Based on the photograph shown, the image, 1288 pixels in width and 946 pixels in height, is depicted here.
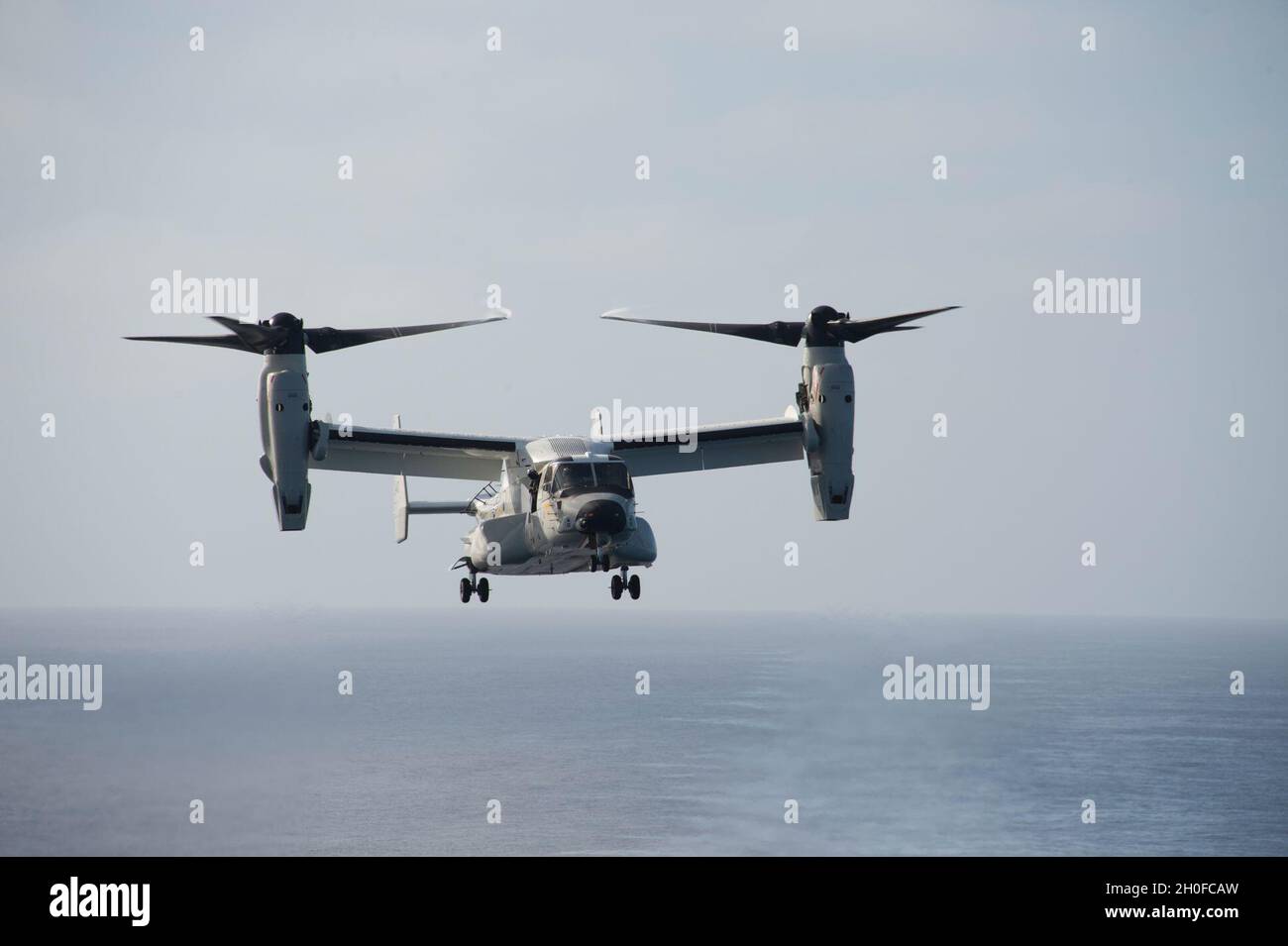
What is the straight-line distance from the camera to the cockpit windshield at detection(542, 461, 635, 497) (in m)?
26.1

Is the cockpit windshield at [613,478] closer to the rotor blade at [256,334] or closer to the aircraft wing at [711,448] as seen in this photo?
the aircraft wing at [711,448]

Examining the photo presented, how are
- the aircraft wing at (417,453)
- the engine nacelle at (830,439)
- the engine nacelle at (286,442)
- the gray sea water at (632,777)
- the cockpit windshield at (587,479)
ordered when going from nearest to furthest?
1. the engine nacelle at (286,442)
2. the cockpit windshield at (587,479)
3. the engine nacelle at (830,439)
4. the aircraft wing at (417,453)
5. the gray sea water at (632,777)

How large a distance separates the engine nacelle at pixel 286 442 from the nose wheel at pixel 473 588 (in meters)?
5.01

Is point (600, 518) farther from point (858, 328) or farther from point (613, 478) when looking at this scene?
point (858, 328)

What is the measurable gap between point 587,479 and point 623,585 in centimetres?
247

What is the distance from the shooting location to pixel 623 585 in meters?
27.1

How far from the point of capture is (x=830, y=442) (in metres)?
26.5

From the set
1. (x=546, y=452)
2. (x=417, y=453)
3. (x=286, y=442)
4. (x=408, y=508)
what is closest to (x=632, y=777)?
(x=408, y=508)

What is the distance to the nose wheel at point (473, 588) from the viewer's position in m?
29.0

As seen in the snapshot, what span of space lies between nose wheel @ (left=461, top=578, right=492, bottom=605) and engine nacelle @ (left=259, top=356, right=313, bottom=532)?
5.01m

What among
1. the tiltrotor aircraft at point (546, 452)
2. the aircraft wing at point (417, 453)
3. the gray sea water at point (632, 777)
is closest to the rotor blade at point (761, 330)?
the tiltrotor aircraft at point (546, 452)
